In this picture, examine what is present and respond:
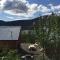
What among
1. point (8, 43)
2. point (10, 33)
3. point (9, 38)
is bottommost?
point (8, 43)

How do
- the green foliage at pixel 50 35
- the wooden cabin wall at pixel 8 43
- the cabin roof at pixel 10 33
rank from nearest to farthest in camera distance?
the green foliage at pixel 50 35 → the wooden cabin wall at pixel 8 43 → the cabin roof at pixel 10 33

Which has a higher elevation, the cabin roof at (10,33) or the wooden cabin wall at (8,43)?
the cabin roof at (10,33)

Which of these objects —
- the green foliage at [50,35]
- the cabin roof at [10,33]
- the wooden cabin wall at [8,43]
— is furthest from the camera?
the cabin roof at [10,33]

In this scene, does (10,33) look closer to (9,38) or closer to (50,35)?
(9,38)

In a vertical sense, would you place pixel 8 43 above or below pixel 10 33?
below

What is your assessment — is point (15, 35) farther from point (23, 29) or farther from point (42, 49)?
point (42, 49)

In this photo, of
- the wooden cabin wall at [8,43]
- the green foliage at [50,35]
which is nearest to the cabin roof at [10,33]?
the wooden cabin wall at [8,43]

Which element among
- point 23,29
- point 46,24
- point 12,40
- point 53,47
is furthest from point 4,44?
point 53,47

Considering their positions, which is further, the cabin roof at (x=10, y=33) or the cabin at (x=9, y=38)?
the cabin roof at (x=10, y=33)

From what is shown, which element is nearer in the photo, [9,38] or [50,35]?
[50,35]

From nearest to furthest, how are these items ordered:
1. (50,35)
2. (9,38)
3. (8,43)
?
(50,35) < (8,43) < (9,38)

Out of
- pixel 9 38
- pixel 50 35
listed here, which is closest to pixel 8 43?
pixel 9 38

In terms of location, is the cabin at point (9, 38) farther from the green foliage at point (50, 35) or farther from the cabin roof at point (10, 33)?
the green foliage at point (50, 35)

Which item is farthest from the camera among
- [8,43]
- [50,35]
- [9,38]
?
[9,38]
